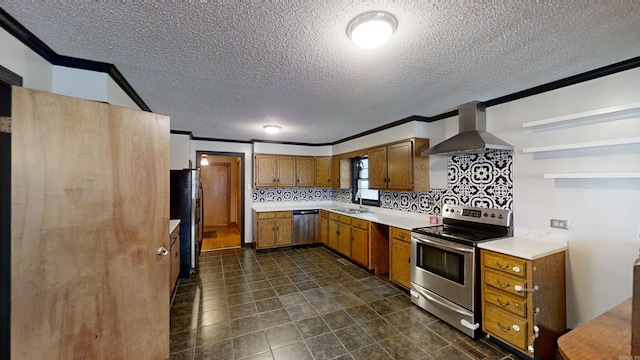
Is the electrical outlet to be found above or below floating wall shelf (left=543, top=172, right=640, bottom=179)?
below

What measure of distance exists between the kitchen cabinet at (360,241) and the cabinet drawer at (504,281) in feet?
5.94

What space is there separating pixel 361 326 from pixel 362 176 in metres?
3.19

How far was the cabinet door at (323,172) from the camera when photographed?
5711mm

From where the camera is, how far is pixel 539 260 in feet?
6.55

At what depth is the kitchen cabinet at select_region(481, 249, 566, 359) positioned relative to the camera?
1935 millimetres

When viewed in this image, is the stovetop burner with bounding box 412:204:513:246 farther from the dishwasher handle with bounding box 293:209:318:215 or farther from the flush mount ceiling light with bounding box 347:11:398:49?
the dishwasher handle with bounding box 293:209:318:215

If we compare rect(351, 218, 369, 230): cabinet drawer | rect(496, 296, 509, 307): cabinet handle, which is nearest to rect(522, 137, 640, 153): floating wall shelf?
rect(496, 296, 509, 307): cabinet handle

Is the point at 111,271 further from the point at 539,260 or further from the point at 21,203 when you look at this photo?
the point at 539,260

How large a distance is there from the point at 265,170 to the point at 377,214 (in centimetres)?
254

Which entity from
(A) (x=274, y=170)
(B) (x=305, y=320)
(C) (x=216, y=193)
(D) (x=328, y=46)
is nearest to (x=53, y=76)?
(D) (x=328, y=46)

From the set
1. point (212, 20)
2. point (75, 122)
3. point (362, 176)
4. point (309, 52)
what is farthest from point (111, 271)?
point (362, 176)

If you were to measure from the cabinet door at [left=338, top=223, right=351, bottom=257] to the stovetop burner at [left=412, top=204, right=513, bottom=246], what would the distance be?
1.60 m

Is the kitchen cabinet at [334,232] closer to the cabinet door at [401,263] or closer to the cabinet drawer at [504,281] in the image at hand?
the cabinet door at [401,263]

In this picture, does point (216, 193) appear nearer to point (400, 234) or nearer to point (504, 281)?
point (400, 234)
